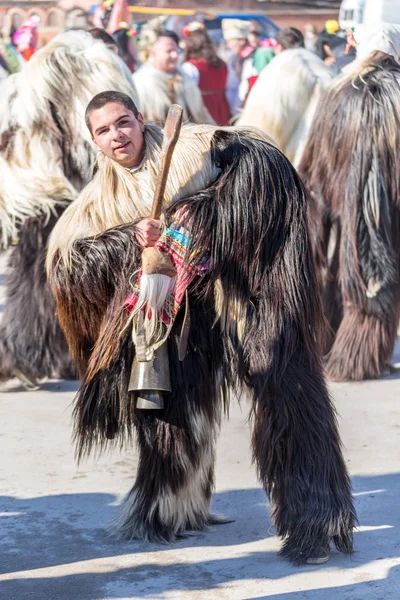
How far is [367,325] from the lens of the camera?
5.70 m

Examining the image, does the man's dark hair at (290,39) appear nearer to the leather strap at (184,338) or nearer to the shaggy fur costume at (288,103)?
the shaggy fur costume at (288,103)

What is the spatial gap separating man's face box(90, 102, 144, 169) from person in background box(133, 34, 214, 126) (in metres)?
3.78

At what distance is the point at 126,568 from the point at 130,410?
499 millimetres

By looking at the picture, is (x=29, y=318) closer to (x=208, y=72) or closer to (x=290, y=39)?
(x=290, y=39)

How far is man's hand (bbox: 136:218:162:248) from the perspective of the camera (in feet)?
10.6

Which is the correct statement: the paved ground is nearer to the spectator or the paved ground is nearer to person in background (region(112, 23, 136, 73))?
the spectator

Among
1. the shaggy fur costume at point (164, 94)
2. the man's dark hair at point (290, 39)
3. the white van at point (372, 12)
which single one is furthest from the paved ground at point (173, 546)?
the man's dark hair at point (290, 39)

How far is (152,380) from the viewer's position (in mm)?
3354

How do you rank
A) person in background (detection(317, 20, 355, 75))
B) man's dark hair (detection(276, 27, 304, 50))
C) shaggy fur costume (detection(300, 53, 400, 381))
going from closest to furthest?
shaggy fur costume (detection(300, 53, 400, 381))
man's dark hair (detection(276, 27, 304, 50))
person in background (detection(317, 20, 355, 75))

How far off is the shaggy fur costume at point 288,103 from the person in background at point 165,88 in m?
0.80

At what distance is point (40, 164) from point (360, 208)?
163 centimetres

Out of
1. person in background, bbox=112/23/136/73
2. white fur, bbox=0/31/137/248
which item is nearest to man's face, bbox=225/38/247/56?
person in background, bbox=112/23/136/73

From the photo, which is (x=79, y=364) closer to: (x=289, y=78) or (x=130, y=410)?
(x=130, y=410)

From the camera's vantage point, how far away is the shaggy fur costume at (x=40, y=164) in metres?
5.32
